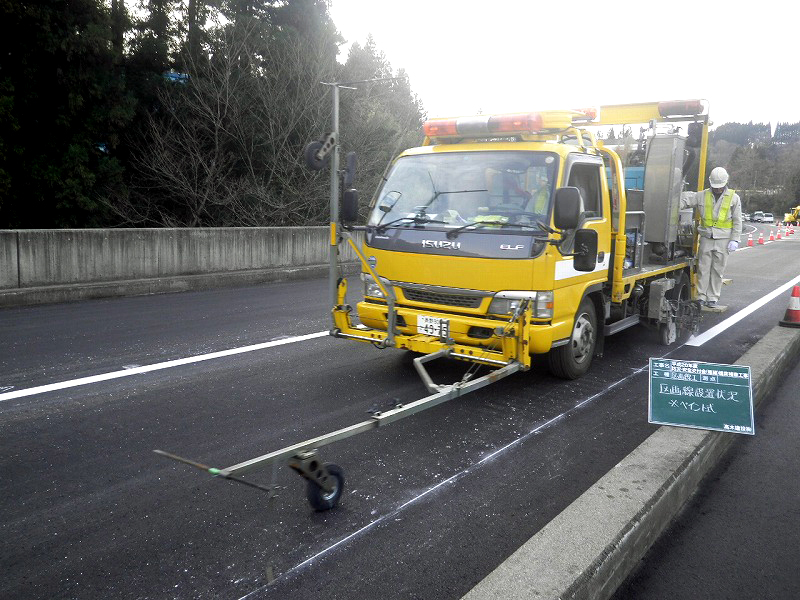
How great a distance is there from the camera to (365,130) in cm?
2531

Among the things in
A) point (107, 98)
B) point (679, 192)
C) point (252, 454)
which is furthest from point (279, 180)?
point (252, 454)

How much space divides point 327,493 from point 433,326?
2.50 metres

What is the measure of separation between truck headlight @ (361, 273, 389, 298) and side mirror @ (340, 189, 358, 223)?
0.58 metres

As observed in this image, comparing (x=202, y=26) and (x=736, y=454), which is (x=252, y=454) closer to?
(x=736, y=454)

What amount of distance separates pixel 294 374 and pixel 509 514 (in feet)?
11.2

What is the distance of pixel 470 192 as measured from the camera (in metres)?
6.49

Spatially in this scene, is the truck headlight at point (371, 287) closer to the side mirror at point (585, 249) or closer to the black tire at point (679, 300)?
the side mirror at point (585, 249)

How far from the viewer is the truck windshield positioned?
20.6 ft

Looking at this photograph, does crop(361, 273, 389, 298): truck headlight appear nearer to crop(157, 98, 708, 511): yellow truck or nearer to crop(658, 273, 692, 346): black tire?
crop(157, 98, 708, 511): yellow truck

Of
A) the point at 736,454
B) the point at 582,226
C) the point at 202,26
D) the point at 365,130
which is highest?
the point at 202,26

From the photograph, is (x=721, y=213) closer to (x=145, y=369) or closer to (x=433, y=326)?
(x=433, y=326)

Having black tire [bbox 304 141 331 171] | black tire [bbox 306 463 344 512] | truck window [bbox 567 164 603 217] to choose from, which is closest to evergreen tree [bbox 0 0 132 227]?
black tire [bbox 304 141 331 171]

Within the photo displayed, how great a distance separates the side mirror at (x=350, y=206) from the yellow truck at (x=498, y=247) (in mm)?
21

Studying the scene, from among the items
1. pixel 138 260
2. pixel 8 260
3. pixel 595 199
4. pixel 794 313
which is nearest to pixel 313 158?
pixel 595 199
